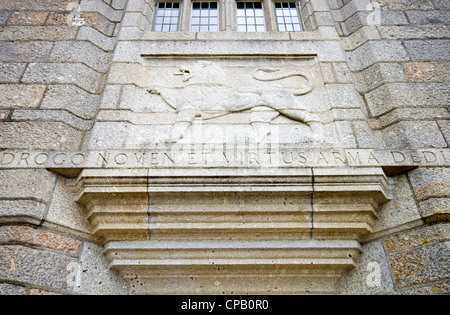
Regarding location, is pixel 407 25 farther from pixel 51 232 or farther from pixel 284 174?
pixel 51 232

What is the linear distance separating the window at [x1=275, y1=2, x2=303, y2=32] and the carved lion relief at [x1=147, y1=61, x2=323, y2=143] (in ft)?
4.47

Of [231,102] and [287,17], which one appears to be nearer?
[231,102]

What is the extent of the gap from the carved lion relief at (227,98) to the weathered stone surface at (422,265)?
1.40 m

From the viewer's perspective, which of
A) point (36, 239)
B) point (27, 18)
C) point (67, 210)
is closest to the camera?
point (36, 239)

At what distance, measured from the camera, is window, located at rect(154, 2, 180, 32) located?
498cm

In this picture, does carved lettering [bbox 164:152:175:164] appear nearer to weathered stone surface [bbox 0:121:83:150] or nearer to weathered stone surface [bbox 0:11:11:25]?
weathered stone surface [bbox 0:121:83:150]

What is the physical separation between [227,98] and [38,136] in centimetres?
203

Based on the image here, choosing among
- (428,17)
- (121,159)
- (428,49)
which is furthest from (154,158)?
(428,17)

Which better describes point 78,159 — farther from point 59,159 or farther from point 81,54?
point 81,54

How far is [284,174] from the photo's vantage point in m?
2.96

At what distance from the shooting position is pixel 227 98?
3.72 m

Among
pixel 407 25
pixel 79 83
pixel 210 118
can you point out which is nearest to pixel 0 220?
pixel 79 83

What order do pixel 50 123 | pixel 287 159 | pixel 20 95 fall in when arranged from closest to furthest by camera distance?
1. pixel 287 159
2. pixel 50 123
3. pixel 20 95

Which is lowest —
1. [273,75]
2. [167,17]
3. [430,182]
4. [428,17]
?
[430,182]
